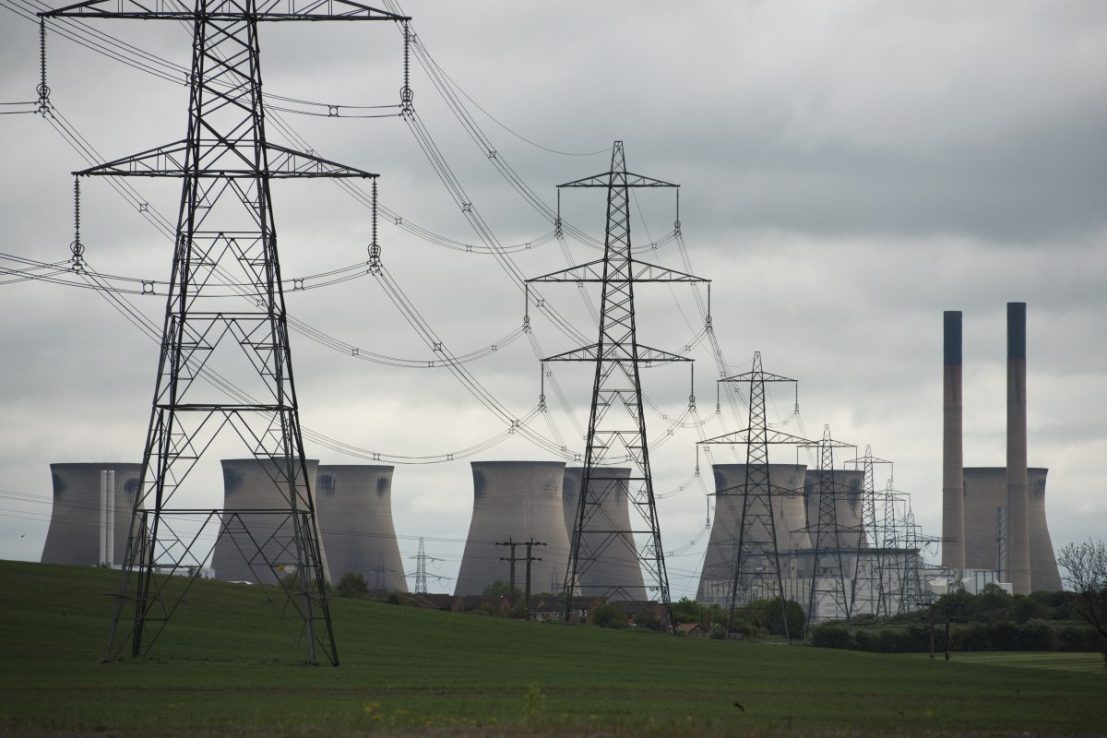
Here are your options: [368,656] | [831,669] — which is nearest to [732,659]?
[831,669]

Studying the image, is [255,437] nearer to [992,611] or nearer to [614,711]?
[614,711]

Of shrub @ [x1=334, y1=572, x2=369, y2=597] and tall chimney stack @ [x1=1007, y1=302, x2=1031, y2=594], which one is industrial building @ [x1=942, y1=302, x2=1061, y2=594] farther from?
shrub @ [x1=334, y1=572, x2=369, y2=597]

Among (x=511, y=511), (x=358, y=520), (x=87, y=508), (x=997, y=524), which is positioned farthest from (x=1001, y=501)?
(x=87, y=508)

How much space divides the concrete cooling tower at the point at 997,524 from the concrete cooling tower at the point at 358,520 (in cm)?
3872

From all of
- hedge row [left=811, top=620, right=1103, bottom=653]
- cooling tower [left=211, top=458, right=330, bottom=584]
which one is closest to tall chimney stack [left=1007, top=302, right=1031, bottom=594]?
hedge row [left=811, top=620, right=1103, bottom=653]

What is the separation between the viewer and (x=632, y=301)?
38562 millimetres

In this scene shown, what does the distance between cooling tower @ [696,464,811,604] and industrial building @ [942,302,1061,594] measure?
8.74m

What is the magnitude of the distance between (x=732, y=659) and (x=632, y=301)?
8.87 m

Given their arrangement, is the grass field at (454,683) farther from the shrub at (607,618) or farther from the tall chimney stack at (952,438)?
the tall chimney stack at (952,438)

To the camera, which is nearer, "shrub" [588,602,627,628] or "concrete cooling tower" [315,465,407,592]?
"shrub" [588,602,627,628]

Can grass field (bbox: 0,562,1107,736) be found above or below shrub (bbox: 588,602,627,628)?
below

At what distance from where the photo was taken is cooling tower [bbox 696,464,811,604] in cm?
8388

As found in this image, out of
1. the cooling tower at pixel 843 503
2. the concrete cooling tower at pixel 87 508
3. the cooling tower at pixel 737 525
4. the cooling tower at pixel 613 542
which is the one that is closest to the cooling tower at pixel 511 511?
the cooling tower at pixel 613 542

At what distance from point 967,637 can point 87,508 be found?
130 ft
